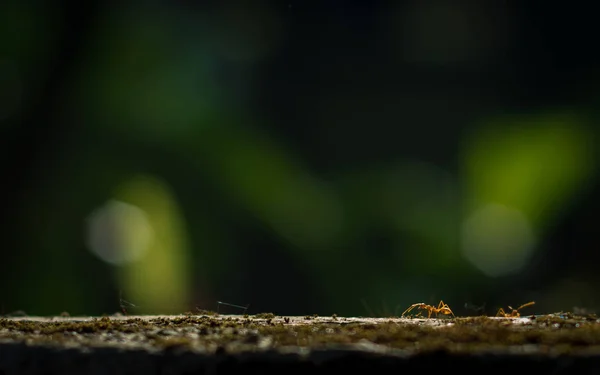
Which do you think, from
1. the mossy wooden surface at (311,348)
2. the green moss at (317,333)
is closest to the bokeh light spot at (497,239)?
the green moss at (317,333)

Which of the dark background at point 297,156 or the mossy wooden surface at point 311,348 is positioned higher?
the dark background at point 297,156

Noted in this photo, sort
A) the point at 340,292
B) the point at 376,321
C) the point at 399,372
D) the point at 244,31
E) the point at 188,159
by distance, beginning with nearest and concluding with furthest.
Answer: the point at 399,372, the point at 376,321, the point at 340,292, the point at 188,159, the point at 244,31

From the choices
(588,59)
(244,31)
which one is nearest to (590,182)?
(588,59)

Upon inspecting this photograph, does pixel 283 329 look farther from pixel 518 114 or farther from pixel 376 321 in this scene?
pixel 518 114

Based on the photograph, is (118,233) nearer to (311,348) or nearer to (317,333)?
(317,333)

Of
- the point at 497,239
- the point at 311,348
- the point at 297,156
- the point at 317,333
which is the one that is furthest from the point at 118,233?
the point at 311,348

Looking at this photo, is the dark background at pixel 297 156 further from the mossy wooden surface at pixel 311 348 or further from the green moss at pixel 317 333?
the mossy wooden surface at pixel 311 348

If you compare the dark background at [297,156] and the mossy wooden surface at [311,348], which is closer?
the mossy wooden surface at [311,348]
